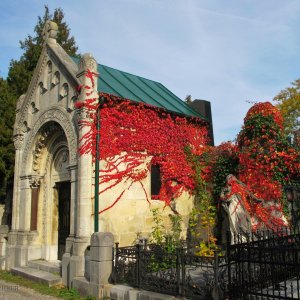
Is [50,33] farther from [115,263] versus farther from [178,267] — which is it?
[178,267]

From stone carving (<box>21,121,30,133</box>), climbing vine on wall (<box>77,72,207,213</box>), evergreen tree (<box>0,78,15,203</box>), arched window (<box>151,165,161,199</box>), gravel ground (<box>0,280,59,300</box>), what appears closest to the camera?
gravel ground (<box>0,280,59,300</box>)

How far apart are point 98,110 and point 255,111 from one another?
19.0 ft

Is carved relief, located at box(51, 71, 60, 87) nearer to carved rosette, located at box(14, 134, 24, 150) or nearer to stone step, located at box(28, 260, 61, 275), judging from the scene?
carved rosette, located at box(14, 134, 24, 150)

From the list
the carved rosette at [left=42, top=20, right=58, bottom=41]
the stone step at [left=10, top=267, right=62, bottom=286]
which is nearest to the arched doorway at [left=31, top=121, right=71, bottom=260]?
the stone step at [left=10, top=267, right=62, bottom=286]

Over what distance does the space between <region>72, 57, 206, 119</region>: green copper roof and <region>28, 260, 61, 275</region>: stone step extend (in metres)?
5.92

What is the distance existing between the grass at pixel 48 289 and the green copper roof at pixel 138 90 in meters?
6.13

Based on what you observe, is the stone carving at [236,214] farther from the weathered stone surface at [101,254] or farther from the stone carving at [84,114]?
the stone carving at [84,114]

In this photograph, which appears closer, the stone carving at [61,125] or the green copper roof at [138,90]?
the stone carving at [61,125]

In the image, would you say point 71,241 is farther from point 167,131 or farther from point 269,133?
point 269,133

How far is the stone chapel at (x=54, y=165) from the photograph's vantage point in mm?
11602

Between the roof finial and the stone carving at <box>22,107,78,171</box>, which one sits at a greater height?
the roof finial

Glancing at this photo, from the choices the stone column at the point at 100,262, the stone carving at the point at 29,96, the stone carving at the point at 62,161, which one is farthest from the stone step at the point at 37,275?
the stone carving at the point at 29,96

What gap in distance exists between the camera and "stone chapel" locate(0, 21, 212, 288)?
11602 mm

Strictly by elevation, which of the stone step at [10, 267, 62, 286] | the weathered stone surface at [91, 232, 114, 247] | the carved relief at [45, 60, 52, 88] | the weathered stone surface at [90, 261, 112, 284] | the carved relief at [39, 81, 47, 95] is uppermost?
the carved relief at [45, 60, 52, 88]
